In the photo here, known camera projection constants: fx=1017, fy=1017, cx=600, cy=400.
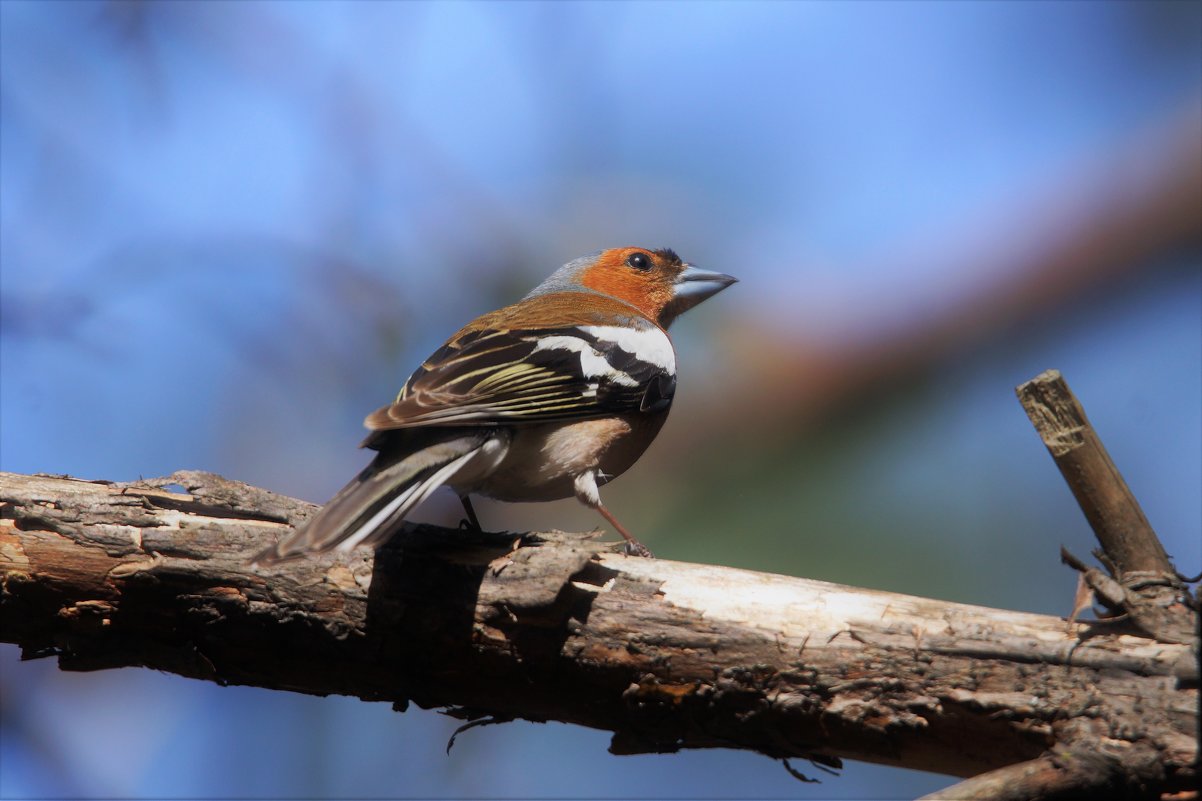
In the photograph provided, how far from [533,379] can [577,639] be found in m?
1.26

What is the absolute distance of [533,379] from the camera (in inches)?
143

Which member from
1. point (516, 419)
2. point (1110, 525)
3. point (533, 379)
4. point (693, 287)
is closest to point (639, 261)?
point (693, 287)

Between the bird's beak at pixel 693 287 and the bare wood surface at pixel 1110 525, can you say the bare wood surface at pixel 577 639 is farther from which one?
the bird's beak at pixel 693 287

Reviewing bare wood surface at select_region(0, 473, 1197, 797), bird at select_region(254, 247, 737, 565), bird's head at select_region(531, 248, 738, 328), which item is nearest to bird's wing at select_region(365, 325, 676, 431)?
bird at select_region(254, 247, 737, 565)

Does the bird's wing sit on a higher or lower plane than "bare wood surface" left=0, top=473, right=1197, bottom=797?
higher

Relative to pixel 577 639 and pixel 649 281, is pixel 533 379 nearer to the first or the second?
pixel 577 639

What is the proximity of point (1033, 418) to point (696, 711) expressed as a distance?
3.66 ft

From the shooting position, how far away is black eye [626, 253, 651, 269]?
5.71m

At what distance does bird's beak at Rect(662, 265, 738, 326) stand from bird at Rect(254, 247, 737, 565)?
0.72m

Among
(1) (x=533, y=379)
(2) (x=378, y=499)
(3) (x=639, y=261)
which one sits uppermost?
(3) (x=639, y=261)

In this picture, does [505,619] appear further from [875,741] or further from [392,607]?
[875,741]

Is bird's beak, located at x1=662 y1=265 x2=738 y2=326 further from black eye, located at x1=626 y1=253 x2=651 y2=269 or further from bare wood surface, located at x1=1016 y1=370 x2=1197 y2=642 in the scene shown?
bare wood surface, located at x1=1016 y1=370 x2=1197 y2=642

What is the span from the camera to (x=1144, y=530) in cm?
242

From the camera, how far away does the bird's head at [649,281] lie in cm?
561
